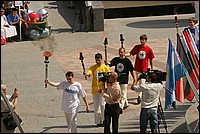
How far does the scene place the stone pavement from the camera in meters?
12.3

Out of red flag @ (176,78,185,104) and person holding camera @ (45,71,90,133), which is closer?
person holding camera @ (45,71,90,133)

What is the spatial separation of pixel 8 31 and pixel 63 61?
321 cm

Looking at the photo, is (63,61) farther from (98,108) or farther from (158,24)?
(158,24)

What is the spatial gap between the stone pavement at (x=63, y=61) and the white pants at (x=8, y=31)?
35 centimetres

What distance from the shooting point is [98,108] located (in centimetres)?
1184

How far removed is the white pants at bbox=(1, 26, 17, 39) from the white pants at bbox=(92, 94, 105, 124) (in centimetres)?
840

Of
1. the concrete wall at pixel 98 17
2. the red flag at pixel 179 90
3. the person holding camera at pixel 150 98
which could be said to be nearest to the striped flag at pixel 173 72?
the red flag at pixel 179 90

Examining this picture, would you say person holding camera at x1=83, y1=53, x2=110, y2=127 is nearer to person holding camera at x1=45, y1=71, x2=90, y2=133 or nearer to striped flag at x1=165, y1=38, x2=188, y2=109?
person holding camera at x1=45, y1=71, x2=90, y2=133

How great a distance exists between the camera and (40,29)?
65.6ft

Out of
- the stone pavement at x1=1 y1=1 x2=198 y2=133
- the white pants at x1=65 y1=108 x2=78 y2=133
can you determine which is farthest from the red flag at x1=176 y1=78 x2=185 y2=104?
the white pants at x1=65 y1=108 x2=78 y2=133

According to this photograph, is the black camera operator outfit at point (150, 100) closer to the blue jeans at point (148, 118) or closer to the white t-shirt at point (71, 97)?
the blue jeans at point (148, 118)

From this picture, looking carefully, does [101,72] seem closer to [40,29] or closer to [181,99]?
[181,99]

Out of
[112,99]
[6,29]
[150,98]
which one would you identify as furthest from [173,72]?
[6,29]

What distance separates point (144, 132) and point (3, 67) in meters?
7.27
